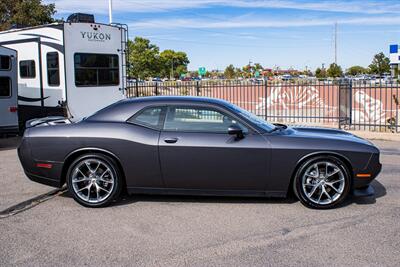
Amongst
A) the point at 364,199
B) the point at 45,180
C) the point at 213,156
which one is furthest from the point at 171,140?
the point at 364,199

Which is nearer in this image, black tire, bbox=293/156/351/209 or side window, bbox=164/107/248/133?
black tire, bbox=293/156/351/209

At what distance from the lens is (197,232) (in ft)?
16.4

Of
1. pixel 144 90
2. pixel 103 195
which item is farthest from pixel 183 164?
pixel 144 90

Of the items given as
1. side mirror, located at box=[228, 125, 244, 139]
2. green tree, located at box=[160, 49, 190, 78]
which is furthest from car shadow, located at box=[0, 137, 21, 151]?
green tree, located at box=[160, 49, 190, 78]

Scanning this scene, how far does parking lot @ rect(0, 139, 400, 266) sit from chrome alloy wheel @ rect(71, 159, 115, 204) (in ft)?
0.62

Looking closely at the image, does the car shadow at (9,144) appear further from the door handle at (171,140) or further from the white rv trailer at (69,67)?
the door handle at (171,140)

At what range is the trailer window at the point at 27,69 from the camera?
503 inches

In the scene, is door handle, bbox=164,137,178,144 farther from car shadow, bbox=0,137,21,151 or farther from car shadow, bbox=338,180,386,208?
car shadow, bbox=0,137,21,151

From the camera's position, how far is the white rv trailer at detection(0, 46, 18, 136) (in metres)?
11.6

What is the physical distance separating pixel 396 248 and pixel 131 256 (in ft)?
8.40

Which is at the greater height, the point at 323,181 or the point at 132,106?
the point at 132,106

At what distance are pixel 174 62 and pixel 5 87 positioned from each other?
106m

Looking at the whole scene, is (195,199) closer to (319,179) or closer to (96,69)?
(319,179)

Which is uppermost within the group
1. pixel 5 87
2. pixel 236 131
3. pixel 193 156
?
pixel 5 87
